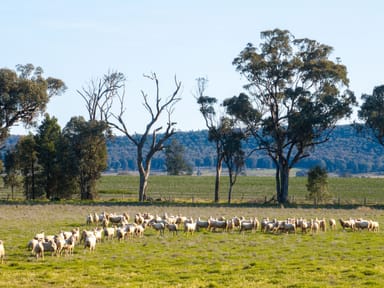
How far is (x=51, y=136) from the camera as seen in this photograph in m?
68.5

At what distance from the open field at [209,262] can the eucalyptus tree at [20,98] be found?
1492 inches

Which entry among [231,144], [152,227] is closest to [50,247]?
[152,227]

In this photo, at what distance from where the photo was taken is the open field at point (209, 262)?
18984 mm

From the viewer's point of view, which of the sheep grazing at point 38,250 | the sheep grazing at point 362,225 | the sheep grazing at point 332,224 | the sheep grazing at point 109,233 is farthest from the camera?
the sheep grazing at point 332,224

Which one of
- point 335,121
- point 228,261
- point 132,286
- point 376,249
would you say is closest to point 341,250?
point 376,249

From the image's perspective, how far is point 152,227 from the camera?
3347 cm

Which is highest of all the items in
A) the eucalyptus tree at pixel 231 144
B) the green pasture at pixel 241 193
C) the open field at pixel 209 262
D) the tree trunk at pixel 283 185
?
the eucalyptus tree at pixel 231 144

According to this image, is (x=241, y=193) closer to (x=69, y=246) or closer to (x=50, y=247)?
(x=69, y=246)

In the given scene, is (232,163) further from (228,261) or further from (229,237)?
(228,261)

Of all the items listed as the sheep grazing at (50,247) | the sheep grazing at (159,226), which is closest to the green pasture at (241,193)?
the sheep grazing at (159,226)

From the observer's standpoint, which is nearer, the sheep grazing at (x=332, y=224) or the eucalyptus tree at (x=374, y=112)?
the sheep grazing at (x=332, y=224)

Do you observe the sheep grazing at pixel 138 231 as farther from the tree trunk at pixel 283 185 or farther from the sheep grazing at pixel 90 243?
the tree trunk at pixel 283 185

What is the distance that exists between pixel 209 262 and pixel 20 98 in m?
49.4

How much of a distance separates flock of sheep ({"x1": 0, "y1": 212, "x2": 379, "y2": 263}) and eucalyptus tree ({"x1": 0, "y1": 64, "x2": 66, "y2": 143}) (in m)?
34.3
